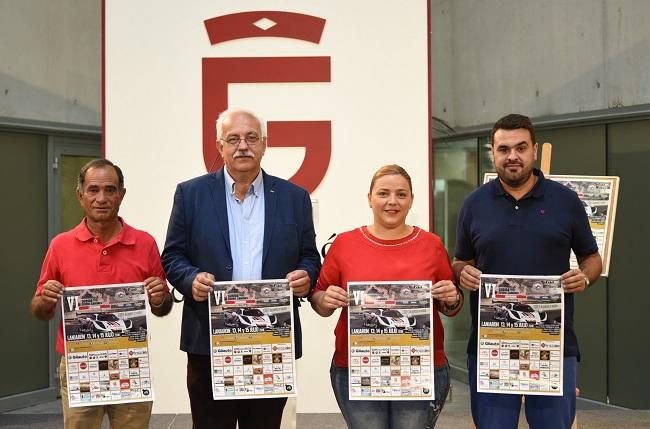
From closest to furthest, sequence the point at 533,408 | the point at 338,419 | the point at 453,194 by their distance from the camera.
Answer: the point at 533,408 < the point at 338,419 < the point at 453,194

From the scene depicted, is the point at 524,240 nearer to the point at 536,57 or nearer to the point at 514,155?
the point at 514,155

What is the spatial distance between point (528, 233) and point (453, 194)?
17.7 ft

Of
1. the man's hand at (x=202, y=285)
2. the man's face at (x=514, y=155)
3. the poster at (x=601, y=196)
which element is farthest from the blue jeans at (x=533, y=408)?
the poster at (x=601, y=196)

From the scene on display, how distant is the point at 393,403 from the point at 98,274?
1.20m

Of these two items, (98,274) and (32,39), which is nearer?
(98,274)

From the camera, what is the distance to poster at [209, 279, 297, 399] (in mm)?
3004

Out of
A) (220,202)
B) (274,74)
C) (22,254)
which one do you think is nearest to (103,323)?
(220,202)

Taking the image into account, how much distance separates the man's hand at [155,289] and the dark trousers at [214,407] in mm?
256

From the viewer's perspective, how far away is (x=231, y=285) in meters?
2.97

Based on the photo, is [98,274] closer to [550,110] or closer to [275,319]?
[275,319]

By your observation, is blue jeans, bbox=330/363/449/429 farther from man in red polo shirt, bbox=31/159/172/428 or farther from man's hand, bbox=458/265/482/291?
man in red polo shirt, bbox=31/159/172/428

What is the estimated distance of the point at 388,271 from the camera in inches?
120

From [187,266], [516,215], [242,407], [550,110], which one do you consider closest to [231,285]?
[187,266]

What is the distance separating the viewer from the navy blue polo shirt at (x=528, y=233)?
3.06m
